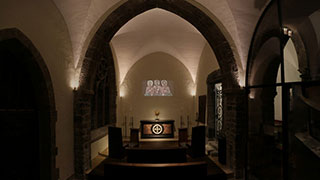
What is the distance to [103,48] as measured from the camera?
418 cm

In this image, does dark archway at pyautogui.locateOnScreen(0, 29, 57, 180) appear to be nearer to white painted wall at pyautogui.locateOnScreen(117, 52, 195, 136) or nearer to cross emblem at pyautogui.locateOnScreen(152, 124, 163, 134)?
cross emblem at pyautogui.locateOnScreen(152, 124, 163, 134)

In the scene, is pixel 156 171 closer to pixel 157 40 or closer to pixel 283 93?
pixel 283 93

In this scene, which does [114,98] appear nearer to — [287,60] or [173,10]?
[173,10]

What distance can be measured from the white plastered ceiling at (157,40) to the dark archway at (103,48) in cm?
117

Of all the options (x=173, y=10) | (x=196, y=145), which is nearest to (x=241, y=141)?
(x=196, y=145)

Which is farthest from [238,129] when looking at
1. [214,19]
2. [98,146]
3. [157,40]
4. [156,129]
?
[157,40]

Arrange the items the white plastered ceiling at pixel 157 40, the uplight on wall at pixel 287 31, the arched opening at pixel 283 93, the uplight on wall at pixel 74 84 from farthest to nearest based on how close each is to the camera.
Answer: the white plastered ceiling at pixel 157 40 < the uplight on wall at pixel 74 84 < the uplight on wall at pixel 287 31 < the arched opening at pixel 283 93

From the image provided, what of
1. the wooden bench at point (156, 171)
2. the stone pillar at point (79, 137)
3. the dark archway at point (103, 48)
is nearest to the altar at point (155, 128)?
the dark archway at point (103, 48)

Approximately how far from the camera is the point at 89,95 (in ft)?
13.1

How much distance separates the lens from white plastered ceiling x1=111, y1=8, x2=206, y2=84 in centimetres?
554

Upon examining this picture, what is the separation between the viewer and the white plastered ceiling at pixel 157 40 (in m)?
5.54

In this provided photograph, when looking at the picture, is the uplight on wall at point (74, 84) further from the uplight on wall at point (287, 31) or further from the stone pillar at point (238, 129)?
the uplight on wall at point (287, 31)

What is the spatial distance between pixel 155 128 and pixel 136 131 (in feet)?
4.81

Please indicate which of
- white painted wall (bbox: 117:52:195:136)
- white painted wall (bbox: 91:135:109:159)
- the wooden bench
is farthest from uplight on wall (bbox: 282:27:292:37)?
white painted wall (bbox: 117:52:195:136)
